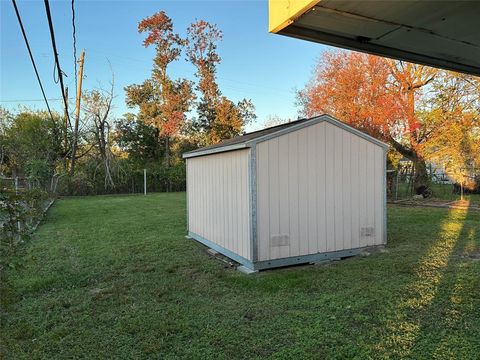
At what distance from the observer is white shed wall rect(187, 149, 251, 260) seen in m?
4.51

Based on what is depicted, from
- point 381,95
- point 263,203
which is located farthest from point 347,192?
point 381,95

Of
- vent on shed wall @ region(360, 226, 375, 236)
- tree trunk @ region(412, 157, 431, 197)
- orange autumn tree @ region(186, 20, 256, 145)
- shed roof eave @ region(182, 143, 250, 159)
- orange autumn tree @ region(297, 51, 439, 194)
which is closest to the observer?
shed roof eave @ region(182, 143, 250, 159)

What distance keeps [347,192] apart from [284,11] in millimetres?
3944

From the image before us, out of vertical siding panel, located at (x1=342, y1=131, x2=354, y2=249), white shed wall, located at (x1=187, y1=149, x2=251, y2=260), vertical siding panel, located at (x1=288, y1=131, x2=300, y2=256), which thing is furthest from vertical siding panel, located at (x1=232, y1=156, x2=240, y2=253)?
vertical siding panel, located at (x1=342, y1=131, x2=354, y2=249)

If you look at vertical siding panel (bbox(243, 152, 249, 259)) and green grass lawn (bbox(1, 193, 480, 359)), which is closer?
green grass lawn (bbox(1, 193, 480, 359))

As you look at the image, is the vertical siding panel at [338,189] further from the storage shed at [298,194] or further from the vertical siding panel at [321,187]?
the vertical siding panel at [321,187]

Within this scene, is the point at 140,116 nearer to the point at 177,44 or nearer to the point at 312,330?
the point at 177,44

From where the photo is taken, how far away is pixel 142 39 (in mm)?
24266

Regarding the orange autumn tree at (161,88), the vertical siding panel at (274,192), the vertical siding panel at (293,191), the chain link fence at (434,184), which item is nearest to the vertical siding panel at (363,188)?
the vertical siding panel at (293,191)

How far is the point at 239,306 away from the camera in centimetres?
320

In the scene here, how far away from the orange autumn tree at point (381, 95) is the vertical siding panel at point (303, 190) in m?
7.89

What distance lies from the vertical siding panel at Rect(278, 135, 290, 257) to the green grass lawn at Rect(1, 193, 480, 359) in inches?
18.1

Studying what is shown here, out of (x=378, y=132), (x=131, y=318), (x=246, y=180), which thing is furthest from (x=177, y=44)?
(x=131, y=318)

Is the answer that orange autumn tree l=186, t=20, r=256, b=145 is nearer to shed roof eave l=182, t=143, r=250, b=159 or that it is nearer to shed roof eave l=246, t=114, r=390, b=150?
shed roof eave l=182, t=143, r=250, b=159
